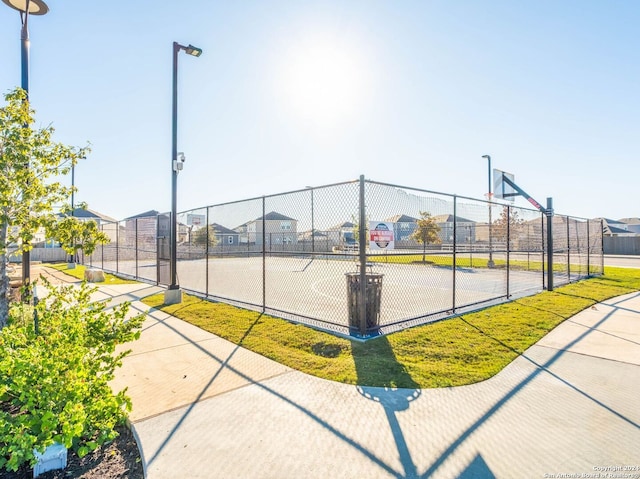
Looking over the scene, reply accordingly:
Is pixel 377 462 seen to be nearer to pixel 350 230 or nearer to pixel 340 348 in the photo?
pixel 340 348

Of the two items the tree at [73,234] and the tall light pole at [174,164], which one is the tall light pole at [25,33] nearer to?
the tree at [73,234]

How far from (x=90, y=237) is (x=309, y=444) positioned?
3.49 metres

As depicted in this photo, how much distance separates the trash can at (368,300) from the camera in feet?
18.6

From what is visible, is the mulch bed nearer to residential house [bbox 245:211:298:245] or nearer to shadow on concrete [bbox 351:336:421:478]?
shadow on concrete [bbox 351:336:421:478]

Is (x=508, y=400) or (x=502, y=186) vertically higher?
(x=502, y=186)

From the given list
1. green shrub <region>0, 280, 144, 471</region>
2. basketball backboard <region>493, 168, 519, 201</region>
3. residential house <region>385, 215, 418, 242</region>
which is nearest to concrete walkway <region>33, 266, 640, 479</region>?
green shrub <region>0, 280, 144, 471</region>

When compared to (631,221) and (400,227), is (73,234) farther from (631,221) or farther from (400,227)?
(631,221)

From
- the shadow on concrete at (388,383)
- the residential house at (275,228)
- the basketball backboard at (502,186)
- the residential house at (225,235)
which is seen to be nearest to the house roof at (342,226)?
the residential house at (275,228)

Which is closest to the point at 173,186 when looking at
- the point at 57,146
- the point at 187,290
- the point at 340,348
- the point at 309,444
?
the point at 187,290

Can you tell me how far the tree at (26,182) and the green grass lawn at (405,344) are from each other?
281cm

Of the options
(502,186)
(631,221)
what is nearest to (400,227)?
(502,186)

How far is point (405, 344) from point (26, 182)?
17.2 feet

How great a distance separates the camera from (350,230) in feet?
23.8

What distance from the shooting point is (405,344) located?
514cm
